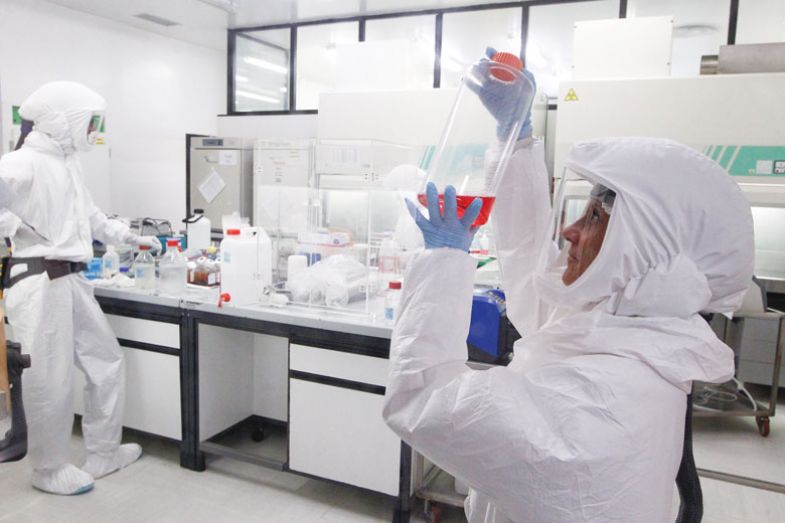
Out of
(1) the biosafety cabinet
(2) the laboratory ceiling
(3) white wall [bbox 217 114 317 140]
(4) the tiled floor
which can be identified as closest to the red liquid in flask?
(4) the tiled floor

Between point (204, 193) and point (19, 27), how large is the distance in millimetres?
1937

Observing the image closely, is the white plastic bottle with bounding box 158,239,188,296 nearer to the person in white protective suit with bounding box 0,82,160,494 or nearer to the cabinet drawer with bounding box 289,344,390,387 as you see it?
the person in white protective suit with bounding box 0,82,160,494

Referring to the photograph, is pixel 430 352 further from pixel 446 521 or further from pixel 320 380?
pixel 446 521

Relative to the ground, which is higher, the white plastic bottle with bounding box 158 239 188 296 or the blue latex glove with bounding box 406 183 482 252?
the blue latex glove with bounding box 406 183 482 252

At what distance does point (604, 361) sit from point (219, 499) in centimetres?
217

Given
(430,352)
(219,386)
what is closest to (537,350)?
(430,352)

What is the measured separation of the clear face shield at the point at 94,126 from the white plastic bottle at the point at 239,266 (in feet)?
2.71

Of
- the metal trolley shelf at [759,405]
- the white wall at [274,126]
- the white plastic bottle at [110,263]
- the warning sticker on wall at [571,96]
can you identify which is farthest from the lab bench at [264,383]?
the white wall at [274,126]

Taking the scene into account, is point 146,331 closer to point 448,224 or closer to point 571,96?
point 448,224

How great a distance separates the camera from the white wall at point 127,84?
4848mm

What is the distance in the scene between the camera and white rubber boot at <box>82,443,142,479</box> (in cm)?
273

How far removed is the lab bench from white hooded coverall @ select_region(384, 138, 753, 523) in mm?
1373

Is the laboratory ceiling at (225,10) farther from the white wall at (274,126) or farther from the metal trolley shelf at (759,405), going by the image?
the metal trolley shelf at (759,405)

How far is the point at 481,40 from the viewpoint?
17.8 feet
